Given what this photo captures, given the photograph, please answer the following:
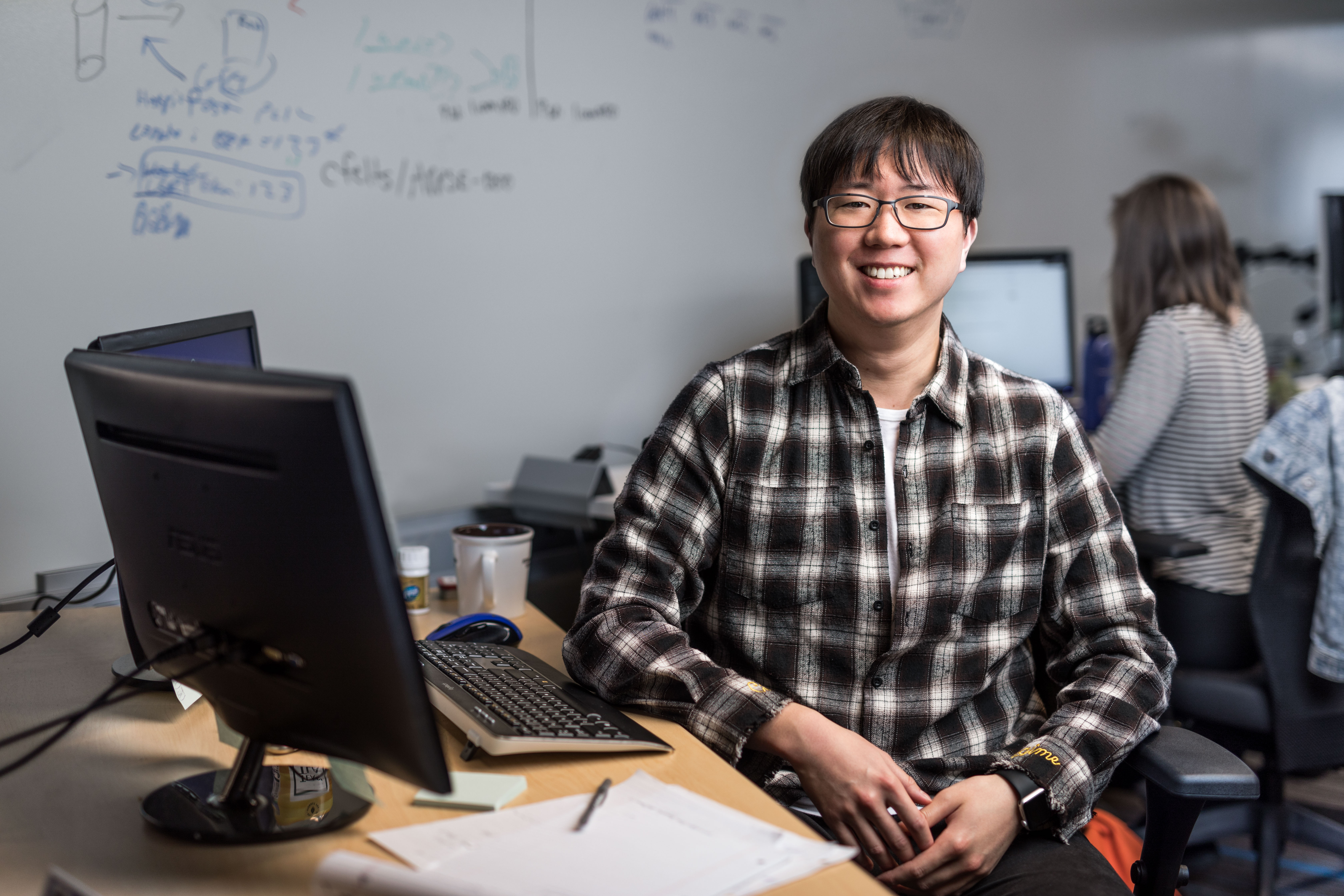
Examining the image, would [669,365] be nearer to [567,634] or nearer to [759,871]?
[567,634]

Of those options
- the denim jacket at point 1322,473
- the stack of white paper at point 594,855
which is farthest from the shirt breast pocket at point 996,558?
the denim jacket at point 1322,473

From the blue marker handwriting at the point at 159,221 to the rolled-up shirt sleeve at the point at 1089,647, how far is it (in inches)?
57.3

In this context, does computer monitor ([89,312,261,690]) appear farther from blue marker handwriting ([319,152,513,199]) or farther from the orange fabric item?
the orange fabric item

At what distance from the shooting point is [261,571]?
0.77 meters

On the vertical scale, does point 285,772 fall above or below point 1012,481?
below

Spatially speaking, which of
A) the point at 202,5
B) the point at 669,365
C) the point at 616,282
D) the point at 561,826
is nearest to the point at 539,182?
the point at 616,282

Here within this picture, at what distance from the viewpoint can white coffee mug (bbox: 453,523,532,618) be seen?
1.54m

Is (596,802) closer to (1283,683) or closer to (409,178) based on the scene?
(1283,683)

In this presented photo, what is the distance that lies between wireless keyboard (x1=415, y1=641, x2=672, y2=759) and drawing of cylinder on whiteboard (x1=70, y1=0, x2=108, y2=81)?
1.13 m

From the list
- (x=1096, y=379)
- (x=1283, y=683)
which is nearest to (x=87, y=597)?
(x=1283, y=683)

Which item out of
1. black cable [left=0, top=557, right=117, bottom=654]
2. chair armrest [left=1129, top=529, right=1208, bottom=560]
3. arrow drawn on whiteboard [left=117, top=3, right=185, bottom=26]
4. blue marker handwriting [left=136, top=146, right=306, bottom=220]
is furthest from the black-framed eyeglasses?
arrow drawn on whiteboard [left=117, top=3, right=185, bottom=26]

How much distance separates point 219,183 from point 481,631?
985 millimetres

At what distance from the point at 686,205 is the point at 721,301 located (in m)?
0.25

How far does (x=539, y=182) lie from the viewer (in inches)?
86.4
